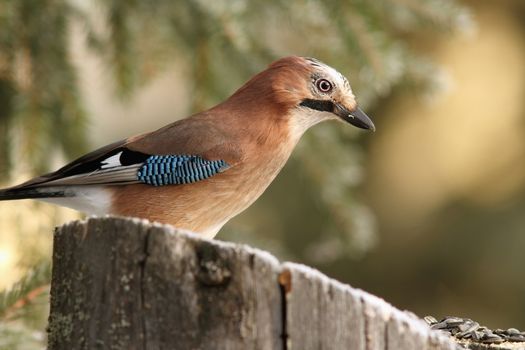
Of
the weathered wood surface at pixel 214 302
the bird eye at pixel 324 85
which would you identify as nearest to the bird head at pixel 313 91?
the bird eye at pixel 324 85

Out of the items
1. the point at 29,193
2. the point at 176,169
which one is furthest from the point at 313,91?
the point at 29,193

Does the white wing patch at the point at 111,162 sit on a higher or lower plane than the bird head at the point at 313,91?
lower

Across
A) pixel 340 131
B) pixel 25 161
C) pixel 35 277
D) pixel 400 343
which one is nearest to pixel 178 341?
pixel 400 343

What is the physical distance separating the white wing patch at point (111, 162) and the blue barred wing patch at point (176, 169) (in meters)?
0.11

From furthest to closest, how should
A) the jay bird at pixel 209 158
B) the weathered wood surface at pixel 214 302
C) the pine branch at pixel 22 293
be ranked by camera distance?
1. the jay bird at pixel 209 158
2. the pine branch at pixel 22 293
3. the weathered wood surface at pixel 214 302

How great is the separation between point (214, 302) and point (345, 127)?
3.46 m

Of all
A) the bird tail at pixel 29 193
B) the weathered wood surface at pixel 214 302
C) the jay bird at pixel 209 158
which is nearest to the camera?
the weathered wood surface at pixel 214 302

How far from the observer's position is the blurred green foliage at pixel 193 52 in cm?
480

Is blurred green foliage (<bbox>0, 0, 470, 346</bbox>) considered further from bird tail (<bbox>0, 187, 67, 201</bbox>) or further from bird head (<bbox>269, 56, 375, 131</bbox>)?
bird tail (<bbox>0, 187, 67, 201</bbox>)

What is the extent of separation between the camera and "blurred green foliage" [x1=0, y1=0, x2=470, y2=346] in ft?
15.8

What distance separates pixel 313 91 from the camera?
14.2 feet

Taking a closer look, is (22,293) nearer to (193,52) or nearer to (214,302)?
(214,302)

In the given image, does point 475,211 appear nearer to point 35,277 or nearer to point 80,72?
point 80,72

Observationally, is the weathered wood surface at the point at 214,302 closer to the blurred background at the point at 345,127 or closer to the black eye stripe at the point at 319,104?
the blurred background at the point at 345,127
